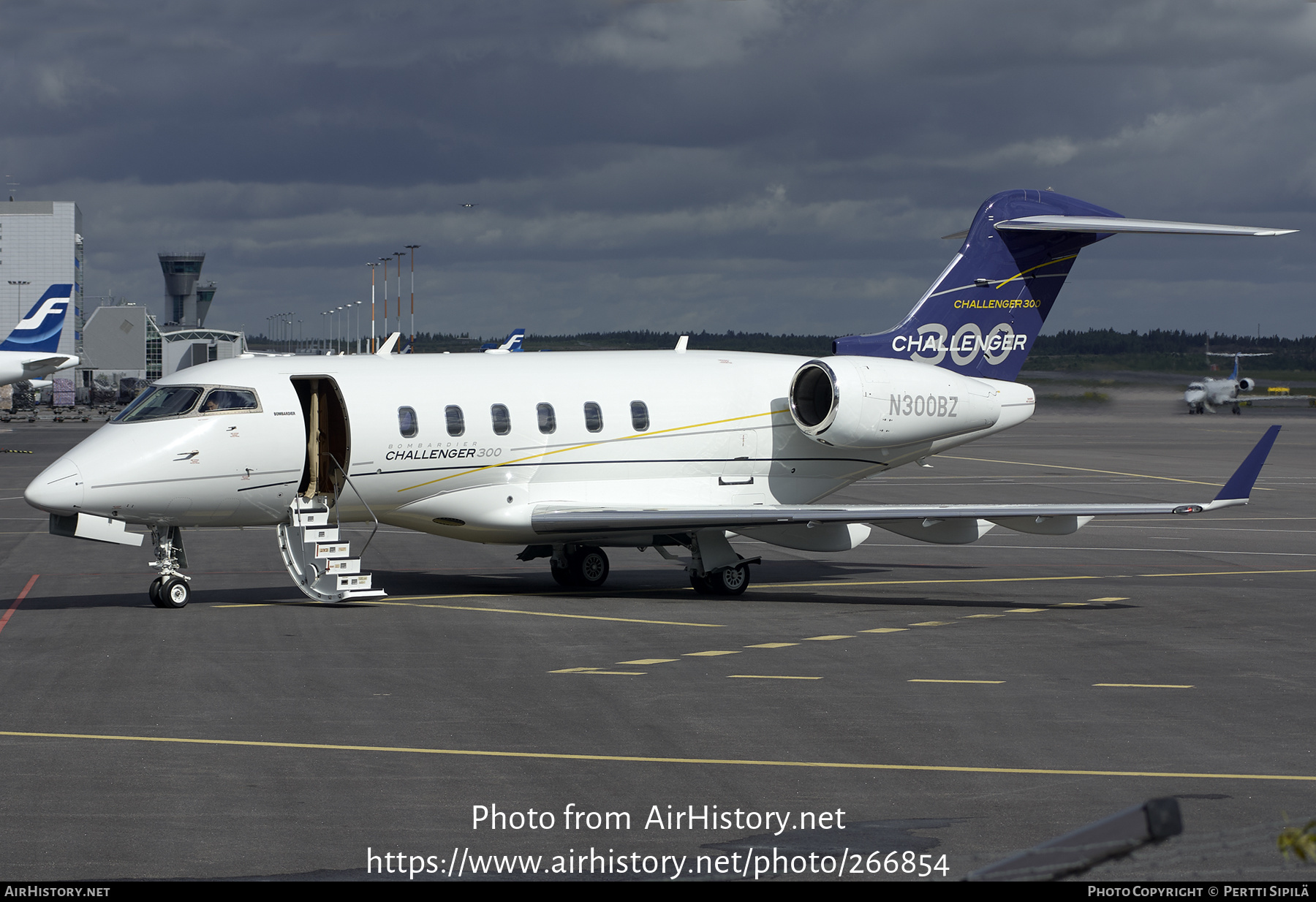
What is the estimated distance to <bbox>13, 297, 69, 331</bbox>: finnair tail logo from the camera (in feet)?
261

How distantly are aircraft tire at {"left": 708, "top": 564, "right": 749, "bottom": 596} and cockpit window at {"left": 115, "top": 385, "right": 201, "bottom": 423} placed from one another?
28.9 ft

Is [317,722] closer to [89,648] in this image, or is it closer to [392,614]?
[89,648]

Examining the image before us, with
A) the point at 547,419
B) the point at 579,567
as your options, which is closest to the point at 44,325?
the point at 579,567

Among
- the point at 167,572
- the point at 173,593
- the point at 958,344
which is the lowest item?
the point at 173,593

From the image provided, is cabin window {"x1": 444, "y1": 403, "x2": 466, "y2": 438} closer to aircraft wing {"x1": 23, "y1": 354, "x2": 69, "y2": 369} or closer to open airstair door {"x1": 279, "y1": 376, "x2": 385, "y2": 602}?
open airstair door {"x1": 279, "y1": 376, "x2": 385, "y2": 602}

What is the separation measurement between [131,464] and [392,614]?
14.3 feet

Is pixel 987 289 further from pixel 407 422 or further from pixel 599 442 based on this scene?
pixel 407 422

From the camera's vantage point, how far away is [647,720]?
1352 cm

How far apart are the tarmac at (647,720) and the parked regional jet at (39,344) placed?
178ft

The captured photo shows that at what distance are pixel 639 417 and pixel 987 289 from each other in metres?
7.96

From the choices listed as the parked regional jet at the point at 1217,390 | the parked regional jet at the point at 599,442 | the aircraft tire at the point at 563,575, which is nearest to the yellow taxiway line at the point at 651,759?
the parked regional jet at the point at 599,442

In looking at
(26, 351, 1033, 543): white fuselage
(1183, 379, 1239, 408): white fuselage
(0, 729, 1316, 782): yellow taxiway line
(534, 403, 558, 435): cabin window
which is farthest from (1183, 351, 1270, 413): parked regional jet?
(0, 729, 1316, 782): yellow taxiway line

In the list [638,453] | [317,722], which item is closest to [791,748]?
[317,722]
